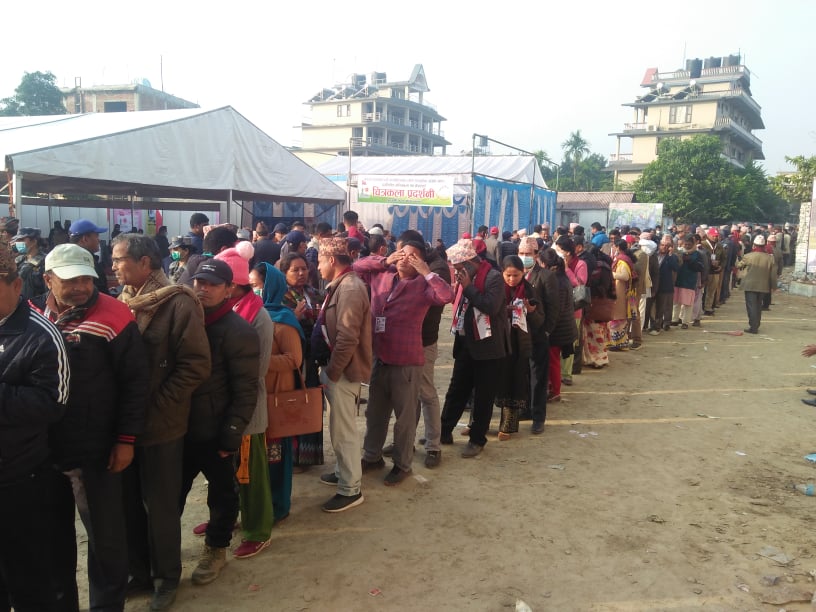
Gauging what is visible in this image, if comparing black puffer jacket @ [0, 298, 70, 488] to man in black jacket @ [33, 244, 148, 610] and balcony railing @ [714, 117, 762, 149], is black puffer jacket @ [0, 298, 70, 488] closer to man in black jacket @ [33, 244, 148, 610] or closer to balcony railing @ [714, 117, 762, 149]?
man in black jacket @ [33, 244, 148, 610]

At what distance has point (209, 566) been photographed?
3.13 metres

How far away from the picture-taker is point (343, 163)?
23188mm

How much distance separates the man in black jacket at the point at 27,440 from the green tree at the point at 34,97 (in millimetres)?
53854

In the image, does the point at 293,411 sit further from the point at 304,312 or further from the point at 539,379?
the point at 539,379

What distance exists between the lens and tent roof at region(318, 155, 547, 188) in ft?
61.3

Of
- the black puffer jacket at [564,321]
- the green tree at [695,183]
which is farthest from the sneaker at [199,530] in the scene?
the green tree at [695,183]

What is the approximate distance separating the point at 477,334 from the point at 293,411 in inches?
70.9

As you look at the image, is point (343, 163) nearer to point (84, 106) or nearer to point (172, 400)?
point (172, 400)

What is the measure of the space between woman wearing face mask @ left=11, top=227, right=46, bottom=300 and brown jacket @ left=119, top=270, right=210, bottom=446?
283 centimetres

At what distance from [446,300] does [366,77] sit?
79.5 metres

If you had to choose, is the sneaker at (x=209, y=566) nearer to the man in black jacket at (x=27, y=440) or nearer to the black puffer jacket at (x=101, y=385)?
the man in black jacket at (x=27, y=440)

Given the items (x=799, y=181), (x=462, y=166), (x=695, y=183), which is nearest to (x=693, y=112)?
(x=695, y=183)

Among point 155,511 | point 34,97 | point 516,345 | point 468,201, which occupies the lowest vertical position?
point 155,511

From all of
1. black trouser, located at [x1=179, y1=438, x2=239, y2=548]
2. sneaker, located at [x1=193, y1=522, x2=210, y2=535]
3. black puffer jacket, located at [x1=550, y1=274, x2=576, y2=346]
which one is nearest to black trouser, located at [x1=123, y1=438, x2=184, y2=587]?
black trouser, located at [x1=179, y1=438, x2=239, y2=548]
